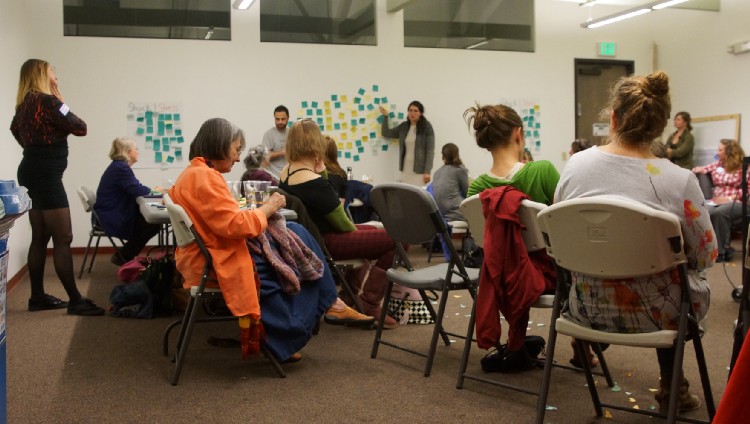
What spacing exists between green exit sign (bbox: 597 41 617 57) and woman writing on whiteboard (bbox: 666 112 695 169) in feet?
4.08

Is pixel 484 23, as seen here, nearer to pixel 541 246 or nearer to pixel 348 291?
pixel 348 291

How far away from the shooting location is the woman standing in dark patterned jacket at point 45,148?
418 centimetres

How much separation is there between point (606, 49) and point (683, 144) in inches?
64.2

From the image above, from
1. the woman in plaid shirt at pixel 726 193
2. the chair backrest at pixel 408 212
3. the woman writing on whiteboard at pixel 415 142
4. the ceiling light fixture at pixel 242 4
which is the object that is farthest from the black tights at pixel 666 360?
the ceiling light fixture at pixel 242 4

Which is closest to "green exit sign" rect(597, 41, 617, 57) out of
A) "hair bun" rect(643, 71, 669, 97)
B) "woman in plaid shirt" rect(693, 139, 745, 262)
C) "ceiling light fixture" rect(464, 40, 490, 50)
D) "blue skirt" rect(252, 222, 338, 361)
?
"ceiling light fixture" rect(464, 40, 490, 50)

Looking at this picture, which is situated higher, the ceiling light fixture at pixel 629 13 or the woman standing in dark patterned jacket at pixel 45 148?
the ceiling light fixture at pixel 629 13

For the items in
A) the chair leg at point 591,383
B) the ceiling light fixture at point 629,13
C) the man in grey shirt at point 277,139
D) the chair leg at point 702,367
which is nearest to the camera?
the chair leg at point 702,367

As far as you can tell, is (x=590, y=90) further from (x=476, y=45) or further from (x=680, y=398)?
(x=680, y=398)

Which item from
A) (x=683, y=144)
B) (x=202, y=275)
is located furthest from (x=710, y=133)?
(x=202, y=275)

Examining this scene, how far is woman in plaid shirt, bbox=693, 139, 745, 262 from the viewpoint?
6727 mm

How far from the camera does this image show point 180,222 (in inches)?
118

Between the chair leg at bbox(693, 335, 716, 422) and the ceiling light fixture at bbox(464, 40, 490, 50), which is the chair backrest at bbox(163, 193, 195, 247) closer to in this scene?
the chair leg at bbox(693, 335, 716, 422)

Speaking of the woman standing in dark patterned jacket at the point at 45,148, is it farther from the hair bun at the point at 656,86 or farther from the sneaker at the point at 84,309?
the hair bun at the point at 656,86

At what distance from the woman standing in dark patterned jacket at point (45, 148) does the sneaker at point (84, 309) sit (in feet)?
0.58
